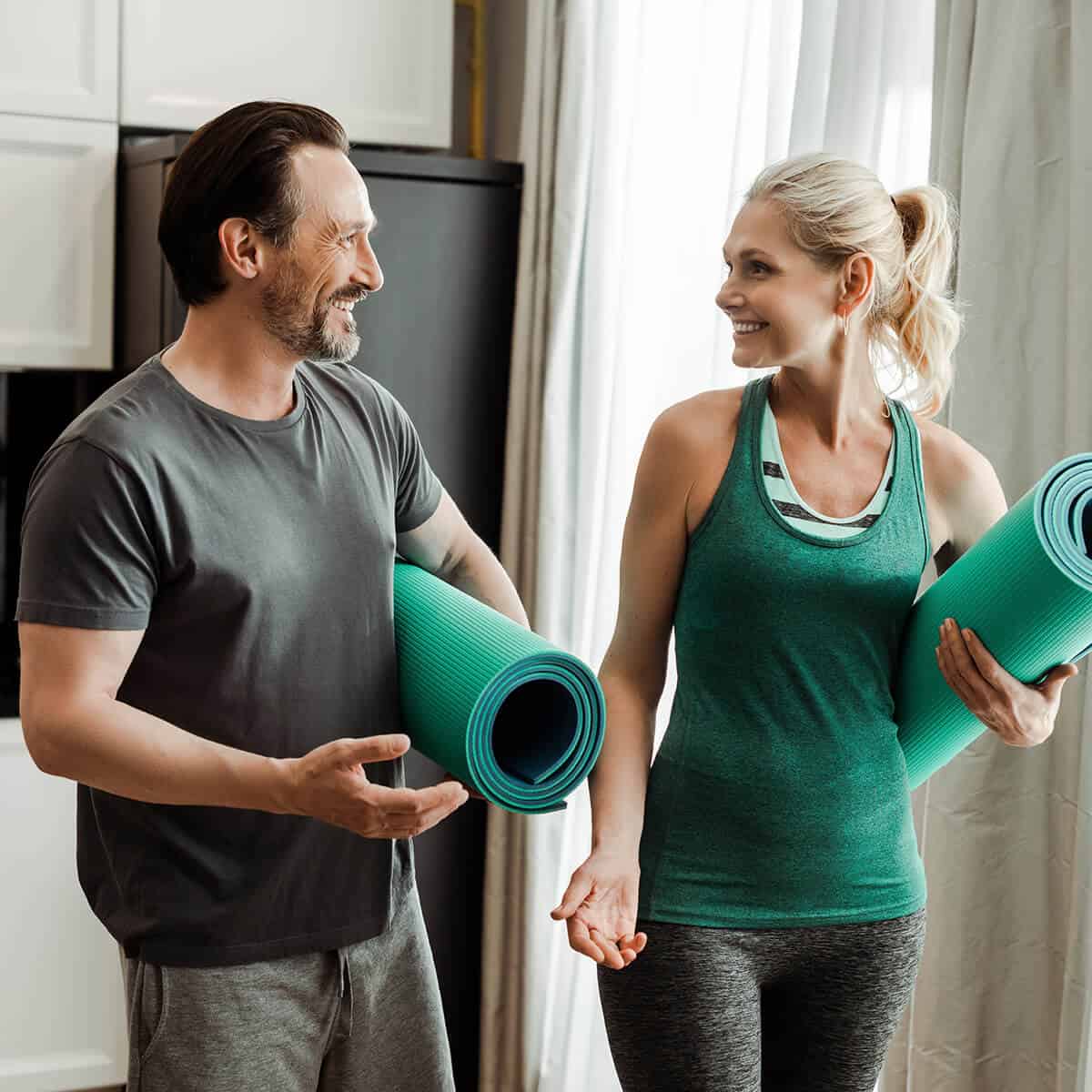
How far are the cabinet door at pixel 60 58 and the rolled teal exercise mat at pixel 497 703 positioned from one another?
1.61 metres

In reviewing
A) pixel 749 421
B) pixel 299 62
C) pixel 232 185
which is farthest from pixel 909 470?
pixel 299 62

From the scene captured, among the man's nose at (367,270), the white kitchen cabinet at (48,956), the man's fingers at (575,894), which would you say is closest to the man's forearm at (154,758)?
the man's fingers at (575,894)

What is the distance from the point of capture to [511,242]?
284 cm

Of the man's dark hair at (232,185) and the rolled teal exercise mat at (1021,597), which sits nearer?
the rolled teal exercise mat at (1021,597)

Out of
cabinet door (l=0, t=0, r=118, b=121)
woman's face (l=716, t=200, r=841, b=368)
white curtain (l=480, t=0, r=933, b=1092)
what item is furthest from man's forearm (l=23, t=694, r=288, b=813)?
cabinet door (l=0, t=0, r=118, b=121)

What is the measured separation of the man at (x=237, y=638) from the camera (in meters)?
1.39

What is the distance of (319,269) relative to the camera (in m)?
1.54

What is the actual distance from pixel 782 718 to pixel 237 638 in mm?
554

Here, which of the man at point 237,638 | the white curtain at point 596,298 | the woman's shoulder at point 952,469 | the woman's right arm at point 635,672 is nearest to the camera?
the man at point 237,638

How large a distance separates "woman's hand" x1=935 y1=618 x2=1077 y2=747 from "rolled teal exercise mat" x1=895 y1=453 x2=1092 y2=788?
0.5 inches

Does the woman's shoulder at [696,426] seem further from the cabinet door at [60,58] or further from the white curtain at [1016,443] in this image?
the cabinet door at [60,58]

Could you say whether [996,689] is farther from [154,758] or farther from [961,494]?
[154,758]

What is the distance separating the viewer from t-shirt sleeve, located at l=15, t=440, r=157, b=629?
138 cm

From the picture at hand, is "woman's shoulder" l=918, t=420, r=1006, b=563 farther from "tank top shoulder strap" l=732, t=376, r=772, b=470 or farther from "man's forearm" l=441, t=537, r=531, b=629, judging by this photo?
"man's forearm" l=441, t=537, r=531, b=629
